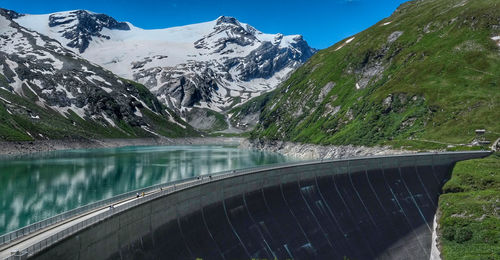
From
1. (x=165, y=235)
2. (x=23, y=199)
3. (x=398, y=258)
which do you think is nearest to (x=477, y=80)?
(x=398, y=258)

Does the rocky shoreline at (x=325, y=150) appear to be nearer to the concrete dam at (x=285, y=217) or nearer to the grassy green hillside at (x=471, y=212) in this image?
the grassy green hillside at (x=471, y=212)

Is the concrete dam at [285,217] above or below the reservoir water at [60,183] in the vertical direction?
below

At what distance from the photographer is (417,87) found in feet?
415

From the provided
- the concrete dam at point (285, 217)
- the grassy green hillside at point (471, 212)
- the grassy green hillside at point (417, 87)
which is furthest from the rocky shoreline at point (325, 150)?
the concrete dam at point (285, 217)

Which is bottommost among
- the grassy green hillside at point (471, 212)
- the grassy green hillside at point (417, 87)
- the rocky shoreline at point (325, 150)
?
the grassy green hillside at point (471, 212)

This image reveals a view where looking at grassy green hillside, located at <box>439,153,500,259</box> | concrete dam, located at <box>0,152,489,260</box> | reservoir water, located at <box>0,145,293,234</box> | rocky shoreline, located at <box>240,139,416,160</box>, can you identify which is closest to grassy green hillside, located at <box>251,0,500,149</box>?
rocky shoreline, located at <box>240,139,416,160</box>

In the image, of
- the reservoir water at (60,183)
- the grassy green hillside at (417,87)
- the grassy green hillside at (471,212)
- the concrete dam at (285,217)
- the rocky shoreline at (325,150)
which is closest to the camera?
the concrete dam at (285,217)

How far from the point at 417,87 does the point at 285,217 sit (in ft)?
312

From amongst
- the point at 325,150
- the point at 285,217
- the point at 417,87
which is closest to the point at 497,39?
the point at 417,87

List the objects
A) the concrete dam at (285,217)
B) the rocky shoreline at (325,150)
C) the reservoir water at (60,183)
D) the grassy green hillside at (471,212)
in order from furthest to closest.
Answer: the rocky shoreline at (325,150) < the reservoir water at (60,183) < the grassy green hillside at (471,212) < the concrete dam at (285,217)

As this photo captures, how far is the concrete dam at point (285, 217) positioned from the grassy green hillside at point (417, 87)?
2798 cm

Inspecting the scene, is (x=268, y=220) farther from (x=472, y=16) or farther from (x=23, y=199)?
(x=472, y=16)

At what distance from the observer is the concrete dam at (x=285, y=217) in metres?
30.1

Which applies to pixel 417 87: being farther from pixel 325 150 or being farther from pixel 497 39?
pixel 325 150
